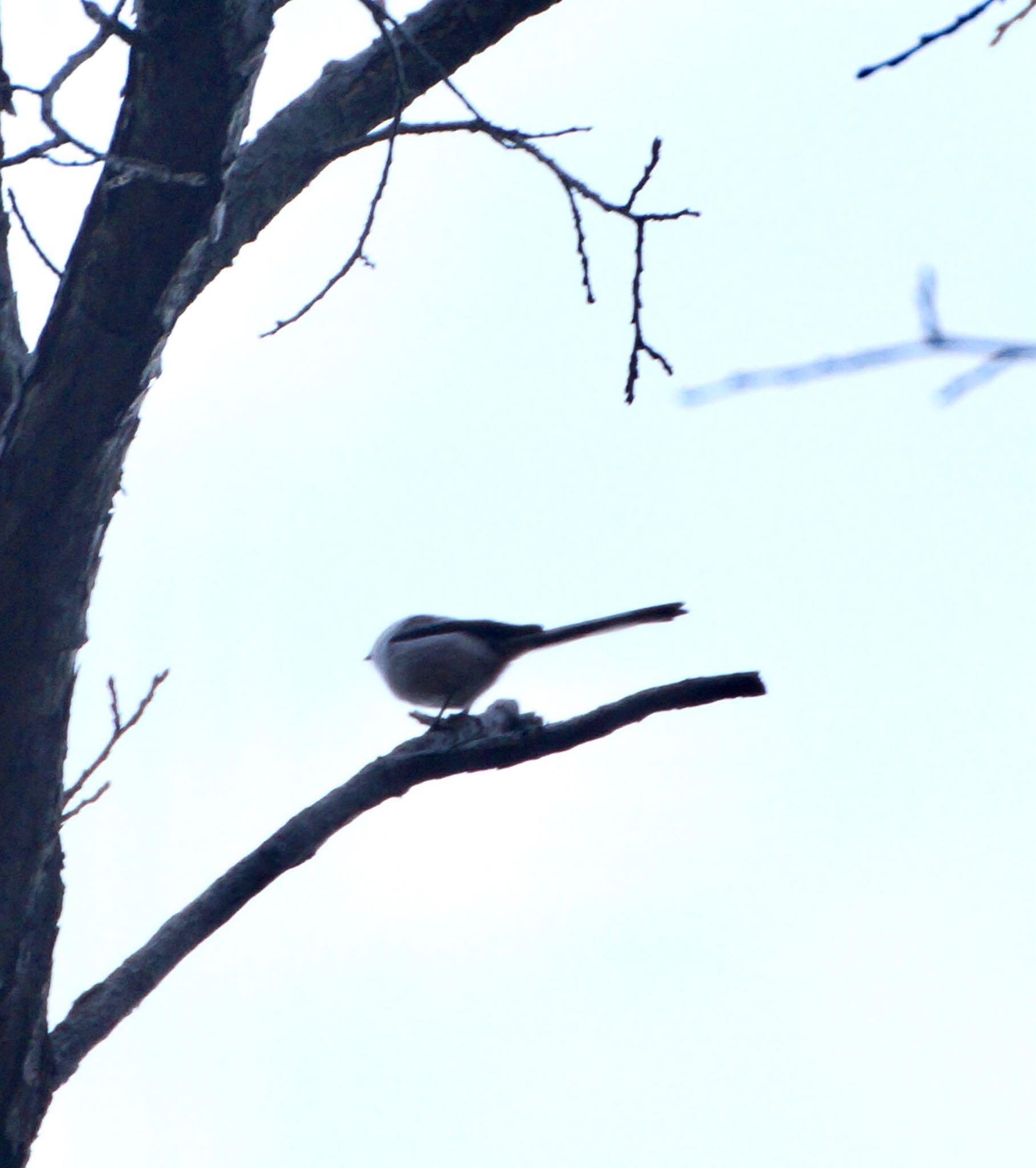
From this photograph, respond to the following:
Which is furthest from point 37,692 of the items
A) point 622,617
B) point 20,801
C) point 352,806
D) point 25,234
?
point 622,617

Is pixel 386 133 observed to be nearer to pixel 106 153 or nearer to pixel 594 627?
pixel 106 153

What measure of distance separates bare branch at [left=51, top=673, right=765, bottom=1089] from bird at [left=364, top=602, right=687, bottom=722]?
202cm

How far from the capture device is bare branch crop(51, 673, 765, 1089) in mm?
2910

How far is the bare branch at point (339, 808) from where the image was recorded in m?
2.91

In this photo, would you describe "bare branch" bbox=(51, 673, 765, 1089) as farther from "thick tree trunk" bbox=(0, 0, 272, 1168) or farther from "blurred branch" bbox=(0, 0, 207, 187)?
"blurred branch" bbox=(0, 0, 207, 187)

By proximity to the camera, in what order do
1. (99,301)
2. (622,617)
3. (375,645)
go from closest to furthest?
(99,301) → (622,617) → (375,645)

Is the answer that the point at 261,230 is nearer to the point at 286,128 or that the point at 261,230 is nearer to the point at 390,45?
the point at 286,128

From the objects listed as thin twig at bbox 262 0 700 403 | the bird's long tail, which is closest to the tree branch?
thin twig at bbox 262 0 700 403

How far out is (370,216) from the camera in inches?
116

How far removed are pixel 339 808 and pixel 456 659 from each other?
230 centimetres

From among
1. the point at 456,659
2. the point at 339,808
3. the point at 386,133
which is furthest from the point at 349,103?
the point at 456,659

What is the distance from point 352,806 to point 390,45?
172cm

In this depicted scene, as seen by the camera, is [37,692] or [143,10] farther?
[37,692]

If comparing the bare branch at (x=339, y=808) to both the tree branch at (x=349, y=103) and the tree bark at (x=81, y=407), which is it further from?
the tree branch at (x=349, y=103)
